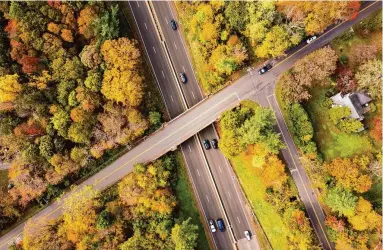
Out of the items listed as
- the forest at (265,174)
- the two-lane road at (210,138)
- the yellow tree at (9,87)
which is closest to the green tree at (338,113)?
the forest at (265,174)

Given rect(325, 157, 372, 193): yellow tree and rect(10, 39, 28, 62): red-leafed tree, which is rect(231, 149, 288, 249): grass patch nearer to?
rect(325, 157, 372, 193): yellow tree

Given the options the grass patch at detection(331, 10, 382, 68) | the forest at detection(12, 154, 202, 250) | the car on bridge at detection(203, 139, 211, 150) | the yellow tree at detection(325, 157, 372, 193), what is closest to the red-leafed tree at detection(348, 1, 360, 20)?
the grass patch at detection(331, 10, 382, 68)

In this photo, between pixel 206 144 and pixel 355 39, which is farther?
pixel 206 144

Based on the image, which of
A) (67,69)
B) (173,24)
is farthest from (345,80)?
(67,69)

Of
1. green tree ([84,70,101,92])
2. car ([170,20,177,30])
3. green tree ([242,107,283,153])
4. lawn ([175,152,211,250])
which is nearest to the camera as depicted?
green tree ([242,107,283,153])

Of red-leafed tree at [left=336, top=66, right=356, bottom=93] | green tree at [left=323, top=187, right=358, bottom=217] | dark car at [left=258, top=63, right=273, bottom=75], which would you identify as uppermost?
dark car at [left=258, top=63, right=273, bottom=75]

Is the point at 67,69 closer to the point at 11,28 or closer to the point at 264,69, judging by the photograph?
the point at 11,28
